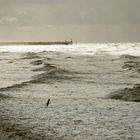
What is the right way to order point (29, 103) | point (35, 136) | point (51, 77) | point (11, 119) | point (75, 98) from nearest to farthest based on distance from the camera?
point (35, 136) → point (11, 119) → point (29, 103) → point (75, 98) → point (51, 77)

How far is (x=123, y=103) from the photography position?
69.3ft

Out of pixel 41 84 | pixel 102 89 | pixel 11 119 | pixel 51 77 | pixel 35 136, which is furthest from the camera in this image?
pixel 51 77

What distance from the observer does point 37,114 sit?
18.1 metres

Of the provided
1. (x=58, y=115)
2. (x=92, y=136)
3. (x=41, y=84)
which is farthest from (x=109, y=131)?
(x=41, y=84)

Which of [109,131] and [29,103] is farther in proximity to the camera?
[29,103]

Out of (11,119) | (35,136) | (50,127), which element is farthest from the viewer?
(11,119)

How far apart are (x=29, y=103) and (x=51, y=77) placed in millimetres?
12751

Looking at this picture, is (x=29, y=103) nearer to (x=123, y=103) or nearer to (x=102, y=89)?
(x=123, y=103)

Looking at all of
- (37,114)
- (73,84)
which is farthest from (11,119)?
(73,84)

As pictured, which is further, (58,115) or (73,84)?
(73,84)

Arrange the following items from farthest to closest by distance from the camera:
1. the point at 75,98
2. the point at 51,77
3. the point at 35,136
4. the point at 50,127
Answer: the point at 51,77 < the point at 75,98 < the point at 50,127 < the point at 35,136

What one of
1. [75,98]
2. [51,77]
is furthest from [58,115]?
[51,77]

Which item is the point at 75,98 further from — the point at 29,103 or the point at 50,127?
the point at 50,127

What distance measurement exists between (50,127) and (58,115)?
220 cm
